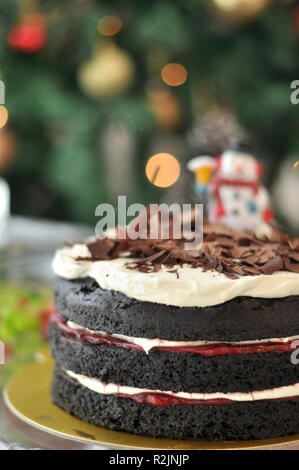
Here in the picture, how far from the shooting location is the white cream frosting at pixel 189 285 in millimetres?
1702

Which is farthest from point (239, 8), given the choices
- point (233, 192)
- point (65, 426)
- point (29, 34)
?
point (65, 426)

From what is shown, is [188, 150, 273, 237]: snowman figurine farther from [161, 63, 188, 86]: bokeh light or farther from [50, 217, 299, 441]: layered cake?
[161, 63, 188, 86]: bokeh light

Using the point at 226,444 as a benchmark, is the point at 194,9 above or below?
above

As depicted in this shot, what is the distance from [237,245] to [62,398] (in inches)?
28.5

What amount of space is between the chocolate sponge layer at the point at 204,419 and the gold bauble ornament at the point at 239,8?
2265mm

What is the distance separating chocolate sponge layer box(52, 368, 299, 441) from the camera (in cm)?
178

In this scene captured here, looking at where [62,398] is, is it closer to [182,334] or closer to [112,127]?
[182,334]

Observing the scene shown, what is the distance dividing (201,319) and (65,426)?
1.70 feet

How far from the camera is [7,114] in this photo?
14.5 ft

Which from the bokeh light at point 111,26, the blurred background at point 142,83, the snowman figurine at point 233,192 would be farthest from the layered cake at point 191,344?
the bokeh light at point 111,26

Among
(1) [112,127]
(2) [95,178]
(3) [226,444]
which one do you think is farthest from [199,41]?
(3) [226,444]

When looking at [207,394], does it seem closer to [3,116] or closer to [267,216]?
[267,216]

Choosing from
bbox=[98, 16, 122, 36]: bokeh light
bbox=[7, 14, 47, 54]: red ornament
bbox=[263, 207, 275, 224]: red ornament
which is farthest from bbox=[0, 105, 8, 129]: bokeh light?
bbox=[263, 207, 275, 224]: red ornament

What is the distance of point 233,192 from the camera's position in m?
2.50
